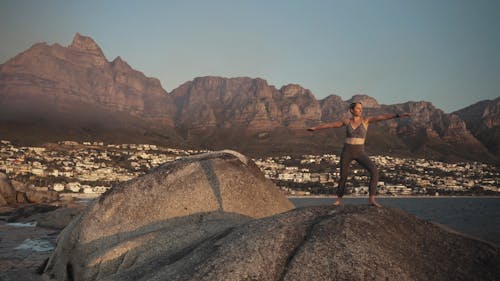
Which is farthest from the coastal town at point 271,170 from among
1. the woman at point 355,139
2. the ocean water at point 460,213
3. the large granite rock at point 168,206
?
the woman at point 355,139

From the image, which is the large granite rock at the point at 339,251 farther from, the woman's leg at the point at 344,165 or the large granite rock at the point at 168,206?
the large granite rock at the point at 168,206

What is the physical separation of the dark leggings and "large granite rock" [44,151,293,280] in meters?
2.27

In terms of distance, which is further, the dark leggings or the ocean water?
the ocean water

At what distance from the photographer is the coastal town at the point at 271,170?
342 ft

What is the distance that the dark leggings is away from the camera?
8398mm

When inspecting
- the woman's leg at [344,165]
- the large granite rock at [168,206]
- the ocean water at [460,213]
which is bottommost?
the ocean water at [460,213]

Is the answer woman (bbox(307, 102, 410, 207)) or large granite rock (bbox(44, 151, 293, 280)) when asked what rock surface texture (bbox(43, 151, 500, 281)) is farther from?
woman (bbox(307, 102, 410, 207))

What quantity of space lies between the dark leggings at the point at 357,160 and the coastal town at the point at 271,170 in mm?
93128

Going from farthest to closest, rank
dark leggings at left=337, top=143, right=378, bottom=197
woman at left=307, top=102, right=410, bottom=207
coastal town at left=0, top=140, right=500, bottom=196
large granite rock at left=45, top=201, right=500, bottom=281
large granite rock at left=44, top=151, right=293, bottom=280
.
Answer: coastal town at left=0, top=140, right=500, bottom=196
large granite rock at left=44, top=151, right=293, bottom=280
woman at left=307, top=102, right=410, bottom=207
dark leggings at left=337, top=143, right=378, bottom=197
large granite rock at left=45, top=201, right=500, bottom=281

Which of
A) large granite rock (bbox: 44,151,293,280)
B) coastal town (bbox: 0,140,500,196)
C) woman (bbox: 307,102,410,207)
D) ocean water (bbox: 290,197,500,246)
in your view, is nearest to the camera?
woman (bbox: 307,102,410,207)

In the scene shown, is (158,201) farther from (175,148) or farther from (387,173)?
(175,148)

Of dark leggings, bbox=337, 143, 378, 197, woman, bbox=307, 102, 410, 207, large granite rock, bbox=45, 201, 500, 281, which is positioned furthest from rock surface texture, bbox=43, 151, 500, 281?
woman, bbox=307, 102, 410, 207

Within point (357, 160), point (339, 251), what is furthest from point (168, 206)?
point (339, 251)

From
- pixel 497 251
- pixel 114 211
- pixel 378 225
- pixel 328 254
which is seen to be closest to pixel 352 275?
pixel 328 254
